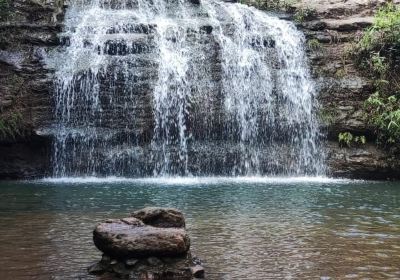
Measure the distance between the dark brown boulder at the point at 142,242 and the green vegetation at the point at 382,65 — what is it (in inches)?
547

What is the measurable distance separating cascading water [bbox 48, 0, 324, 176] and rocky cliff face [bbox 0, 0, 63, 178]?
19.9 inches

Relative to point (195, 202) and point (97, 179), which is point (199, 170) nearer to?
point (97, 179)

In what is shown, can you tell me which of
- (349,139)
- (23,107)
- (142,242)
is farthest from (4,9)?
(142,242)

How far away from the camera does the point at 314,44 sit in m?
20.7

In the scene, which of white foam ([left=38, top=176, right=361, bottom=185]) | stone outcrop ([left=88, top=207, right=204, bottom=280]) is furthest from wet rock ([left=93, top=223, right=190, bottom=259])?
white foam ([left=38, top=176, right=361, bottom=185])

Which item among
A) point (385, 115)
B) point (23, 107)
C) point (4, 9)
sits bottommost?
point (385, 115)

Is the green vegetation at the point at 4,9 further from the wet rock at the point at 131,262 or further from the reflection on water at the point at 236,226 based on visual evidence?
the wet rock at the point at 131,262

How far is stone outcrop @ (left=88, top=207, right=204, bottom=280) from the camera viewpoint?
569 cm

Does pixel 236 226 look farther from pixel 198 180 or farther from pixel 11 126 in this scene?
pixel 11 126

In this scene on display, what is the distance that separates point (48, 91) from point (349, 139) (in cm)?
1029

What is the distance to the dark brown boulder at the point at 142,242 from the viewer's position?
571 centimetres

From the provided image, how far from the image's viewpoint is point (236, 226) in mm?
8570

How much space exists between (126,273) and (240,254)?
168 centimetres

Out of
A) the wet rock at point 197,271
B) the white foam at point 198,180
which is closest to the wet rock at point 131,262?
the wet rock at point 197,271
